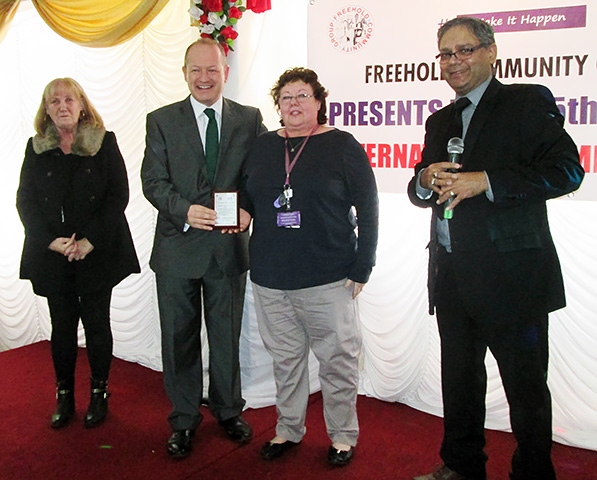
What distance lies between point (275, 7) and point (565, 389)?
92.1 inches

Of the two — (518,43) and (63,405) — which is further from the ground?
(518,43)

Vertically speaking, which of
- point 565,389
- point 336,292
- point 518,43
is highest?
point 518,43

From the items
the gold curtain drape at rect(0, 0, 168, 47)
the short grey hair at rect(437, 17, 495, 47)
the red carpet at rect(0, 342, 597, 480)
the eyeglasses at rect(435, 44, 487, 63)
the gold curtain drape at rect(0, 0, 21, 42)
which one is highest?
the gold curtain drape at rect(0, 0, 21, 42)

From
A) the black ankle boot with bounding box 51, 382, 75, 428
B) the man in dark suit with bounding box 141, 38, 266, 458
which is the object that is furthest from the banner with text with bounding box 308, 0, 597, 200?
the black ankle boot with bounding box 51, 382, 75, 428

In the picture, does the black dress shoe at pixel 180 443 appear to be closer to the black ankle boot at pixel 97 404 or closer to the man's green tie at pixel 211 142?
the black ankle boot at pixel 97 404

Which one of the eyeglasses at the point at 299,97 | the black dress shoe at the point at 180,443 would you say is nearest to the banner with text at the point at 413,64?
the eyeglasses at the point at 299,97

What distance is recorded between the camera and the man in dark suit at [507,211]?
1.81m

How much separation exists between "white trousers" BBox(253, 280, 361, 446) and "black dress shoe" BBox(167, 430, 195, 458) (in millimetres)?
410

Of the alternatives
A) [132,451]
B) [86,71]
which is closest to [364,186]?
[132,451]

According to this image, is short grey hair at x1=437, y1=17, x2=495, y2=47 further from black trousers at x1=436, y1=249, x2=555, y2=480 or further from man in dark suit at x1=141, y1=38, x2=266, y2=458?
man in dark suit at x1=141, y1=38, x2=266, y2=458

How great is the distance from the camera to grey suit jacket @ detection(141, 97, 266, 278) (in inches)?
98.7

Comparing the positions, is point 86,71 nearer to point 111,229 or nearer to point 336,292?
point 111,229

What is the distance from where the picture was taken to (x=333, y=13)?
9.66 ft

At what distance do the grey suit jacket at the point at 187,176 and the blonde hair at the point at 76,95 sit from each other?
482 millimetres
